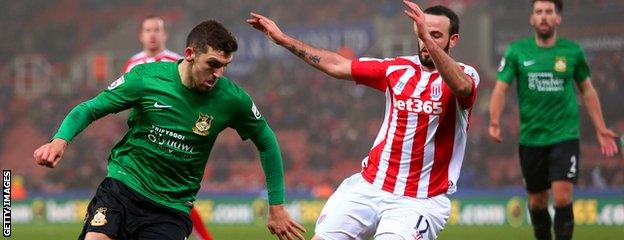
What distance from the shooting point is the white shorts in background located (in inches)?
250

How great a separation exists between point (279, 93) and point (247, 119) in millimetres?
20300

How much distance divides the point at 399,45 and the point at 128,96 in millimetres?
19617

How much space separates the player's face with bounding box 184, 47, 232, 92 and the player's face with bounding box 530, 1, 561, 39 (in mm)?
4560

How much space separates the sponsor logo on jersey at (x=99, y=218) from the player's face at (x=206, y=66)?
0.89 metres

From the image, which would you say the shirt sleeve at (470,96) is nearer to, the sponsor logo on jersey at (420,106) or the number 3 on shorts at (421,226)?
the sponsor logo on jersey at (420,106)

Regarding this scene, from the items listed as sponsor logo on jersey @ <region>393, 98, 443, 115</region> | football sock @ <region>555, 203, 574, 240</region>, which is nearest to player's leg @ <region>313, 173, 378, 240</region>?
sponsor logo on jersey @ <region>393, 98, 443, 115</region>

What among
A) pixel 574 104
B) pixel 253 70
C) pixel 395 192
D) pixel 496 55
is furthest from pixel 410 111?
pixel 253 70

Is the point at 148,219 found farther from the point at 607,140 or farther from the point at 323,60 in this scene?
the point at 607,140

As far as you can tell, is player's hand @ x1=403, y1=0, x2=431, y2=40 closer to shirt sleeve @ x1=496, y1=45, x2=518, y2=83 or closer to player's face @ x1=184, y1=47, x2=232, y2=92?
player's face @ x1=184, y1=47, x2=232, y2=92

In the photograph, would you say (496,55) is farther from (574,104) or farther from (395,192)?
(395,192)

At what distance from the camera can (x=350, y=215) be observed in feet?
21.0

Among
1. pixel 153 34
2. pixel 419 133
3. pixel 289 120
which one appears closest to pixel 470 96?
pixel 419 133

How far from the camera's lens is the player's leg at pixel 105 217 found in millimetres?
5969

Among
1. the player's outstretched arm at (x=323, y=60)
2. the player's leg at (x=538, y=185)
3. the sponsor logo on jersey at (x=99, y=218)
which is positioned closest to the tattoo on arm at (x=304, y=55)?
the player's outstretched arm at (x=323, y=60)
